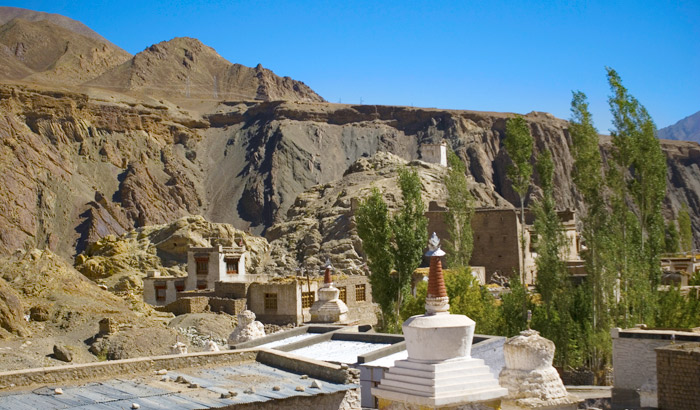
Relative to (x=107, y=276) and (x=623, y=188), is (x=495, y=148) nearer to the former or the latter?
(x=107, y=276)

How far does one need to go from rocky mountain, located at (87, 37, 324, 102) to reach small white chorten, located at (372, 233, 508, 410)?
135 metres

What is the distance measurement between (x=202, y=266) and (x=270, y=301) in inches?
482

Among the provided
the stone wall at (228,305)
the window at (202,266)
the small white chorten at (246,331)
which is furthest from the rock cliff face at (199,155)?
the small white chorten at (246,331)

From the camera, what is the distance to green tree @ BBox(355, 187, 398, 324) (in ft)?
104

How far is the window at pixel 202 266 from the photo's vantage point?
54.1 metres

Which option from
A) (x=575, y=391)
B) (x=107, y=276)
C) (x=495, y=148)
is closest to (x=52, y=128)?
(x=107, y=276)

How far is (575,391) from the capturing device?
22.5 meters

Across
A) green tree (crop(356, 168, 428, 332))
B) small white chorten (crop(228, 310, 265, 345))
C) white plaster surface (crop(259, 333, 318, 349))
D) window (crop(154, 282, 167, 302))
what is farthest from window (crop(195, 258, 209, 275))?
white plaster surface (crop(259, 333, 318, 349))

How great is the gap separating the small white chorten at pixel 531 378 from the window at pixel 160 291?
40650mm

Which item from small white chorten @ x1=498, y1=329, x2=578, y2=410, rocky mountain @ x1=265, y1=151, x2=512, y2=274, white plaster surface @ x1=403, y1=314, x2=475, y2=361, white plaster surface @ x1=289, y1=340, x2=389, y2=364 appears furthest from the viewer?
rocky mountain @ x1=265, y1=151, x2=512, y2=274

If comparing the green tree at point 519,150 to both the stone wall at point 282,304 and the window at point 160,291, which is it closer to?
the stone wall at point 282,304

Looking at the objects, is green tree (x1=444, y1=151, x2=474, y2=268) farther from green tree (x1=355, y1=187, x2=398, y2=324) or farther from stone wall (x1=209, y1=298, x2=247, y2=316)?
stone wall (x1=209, y1=298, x2=247, y2=316)

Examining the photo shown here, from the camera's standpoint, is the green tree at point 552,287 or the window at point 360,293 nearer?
the green tree at point 552,287

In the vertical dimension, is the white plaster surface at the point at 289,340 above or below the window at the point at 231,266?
below
